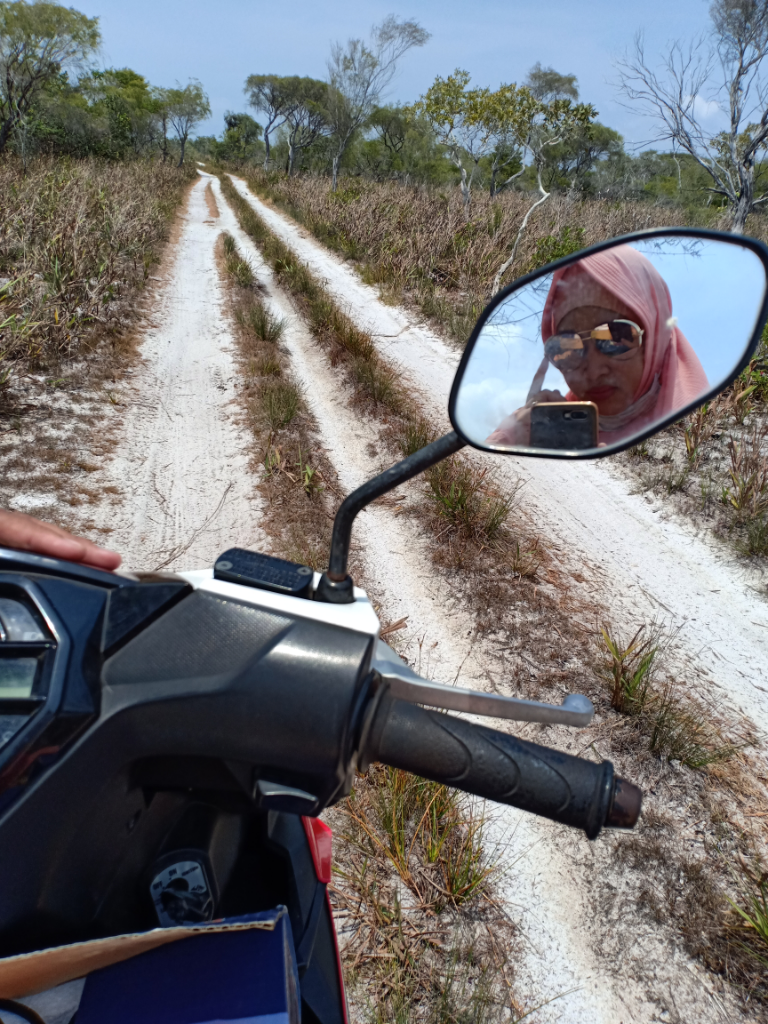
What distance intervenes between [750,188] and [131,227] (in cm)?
1007

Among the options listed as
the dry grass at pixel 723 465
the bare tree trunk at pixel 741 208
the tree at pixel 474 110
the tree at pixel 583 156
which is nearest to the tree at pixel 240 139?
the tree at pixel 583 156

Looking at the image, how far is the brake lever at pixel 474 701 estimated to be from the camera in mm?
744

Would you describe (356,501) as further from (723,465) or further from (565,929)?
(723,465)

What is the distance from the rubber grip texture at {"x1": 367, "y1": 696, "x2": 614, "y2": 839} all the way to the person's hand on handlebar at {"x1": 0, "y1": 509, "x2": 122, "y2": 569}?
20.3 inches

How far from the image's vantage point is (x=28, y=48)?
17578 millimetres

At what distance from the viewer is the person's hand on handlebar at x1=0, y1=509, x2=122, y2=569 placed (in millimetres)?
938

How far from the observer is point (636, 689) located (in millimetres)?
2543

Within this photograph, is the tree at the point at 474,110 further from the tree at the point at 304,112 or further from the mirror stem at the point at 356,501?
the tree at the point at 304,112

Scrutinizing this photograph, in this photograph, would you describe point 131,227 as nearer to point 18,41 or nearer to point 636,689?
point 636,689

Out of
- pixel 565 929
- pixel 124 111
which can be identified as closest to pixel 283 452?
pixel 565 929

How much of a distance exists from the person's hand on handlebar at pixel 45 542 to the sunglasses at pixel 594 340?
0.72 meters

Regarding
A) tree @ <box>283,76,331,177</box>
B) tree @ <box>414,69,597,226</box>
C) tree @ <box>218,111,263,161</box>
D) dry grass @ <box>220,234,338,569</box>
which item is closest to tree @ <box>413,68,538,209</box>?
tree @ <box>414,69,597,226</box>

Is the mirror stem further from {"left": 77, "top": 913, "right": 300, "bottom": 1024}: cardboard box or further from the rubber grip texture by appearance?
{"left": 77, "top": 913, "right": 300, "bottom": 1024}: cardboard box

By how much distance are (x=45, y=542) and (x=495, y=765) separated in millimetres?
739
